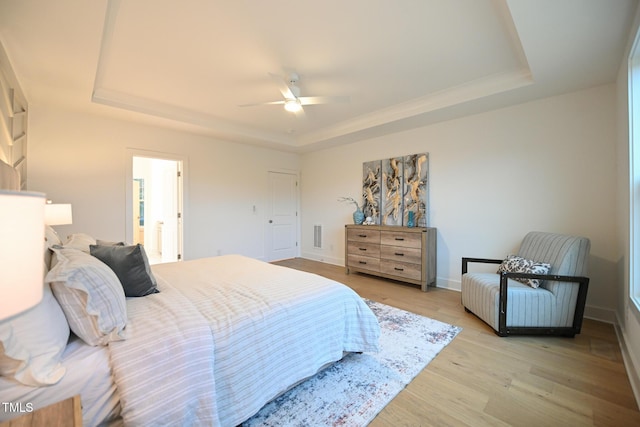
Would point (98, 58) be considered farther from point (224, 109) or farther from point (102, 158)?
point (102, 158)

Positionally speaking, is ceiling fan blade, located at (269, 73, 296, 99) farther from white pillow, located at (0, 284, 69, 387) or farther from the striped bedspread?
white pillow, located at (0, 284, 69, 387)

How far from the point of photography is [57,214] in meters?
2.88

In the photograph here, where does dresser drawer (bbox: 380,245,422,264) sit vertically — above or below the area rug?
above

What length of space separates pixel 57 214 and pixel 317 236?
4.24 metres

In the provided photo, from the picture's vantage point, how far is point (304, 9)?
1.97m

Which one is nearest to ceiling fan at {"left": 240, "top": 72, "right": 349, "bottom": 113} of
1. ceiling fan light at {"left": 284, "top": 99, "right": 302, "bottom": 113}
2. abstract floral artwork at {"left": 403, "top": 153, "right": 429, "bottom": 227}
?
ceiling fan light at {"left": 284, "top": 99, "right": 302, "bottom": 113}

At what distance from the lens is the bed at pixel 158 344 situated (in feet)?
3.34

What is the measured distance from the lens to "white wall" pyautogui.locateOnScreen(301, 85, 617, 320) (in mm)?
2801

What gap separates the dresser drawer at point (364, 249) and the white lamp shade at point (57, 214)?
3.91 meters

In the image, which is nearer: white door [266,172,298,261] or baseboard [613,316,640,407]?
baseboard [613,316,640,407]

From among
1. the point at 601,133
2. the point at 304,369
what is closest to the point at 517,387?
the point at 304,369

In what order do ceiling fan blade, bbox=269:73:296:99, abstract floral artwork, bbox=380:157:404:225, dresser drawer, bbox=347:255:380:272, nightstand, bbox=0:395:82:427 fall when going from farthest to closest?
abstract floral artwork, bbox=380:157:404:225, dresser drawer, bbox=347:255:380:272, ceiling fan blade, bbox=269:73:296:99, nightstand, bbox=0:395:82:427

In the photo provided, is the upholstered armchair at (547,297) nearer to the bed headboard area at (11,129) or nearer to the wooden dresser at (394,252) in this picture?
the wooden dresser at (394,252)

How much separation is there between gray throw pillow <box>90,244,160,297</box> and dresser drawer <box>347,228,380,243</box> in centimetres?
332
